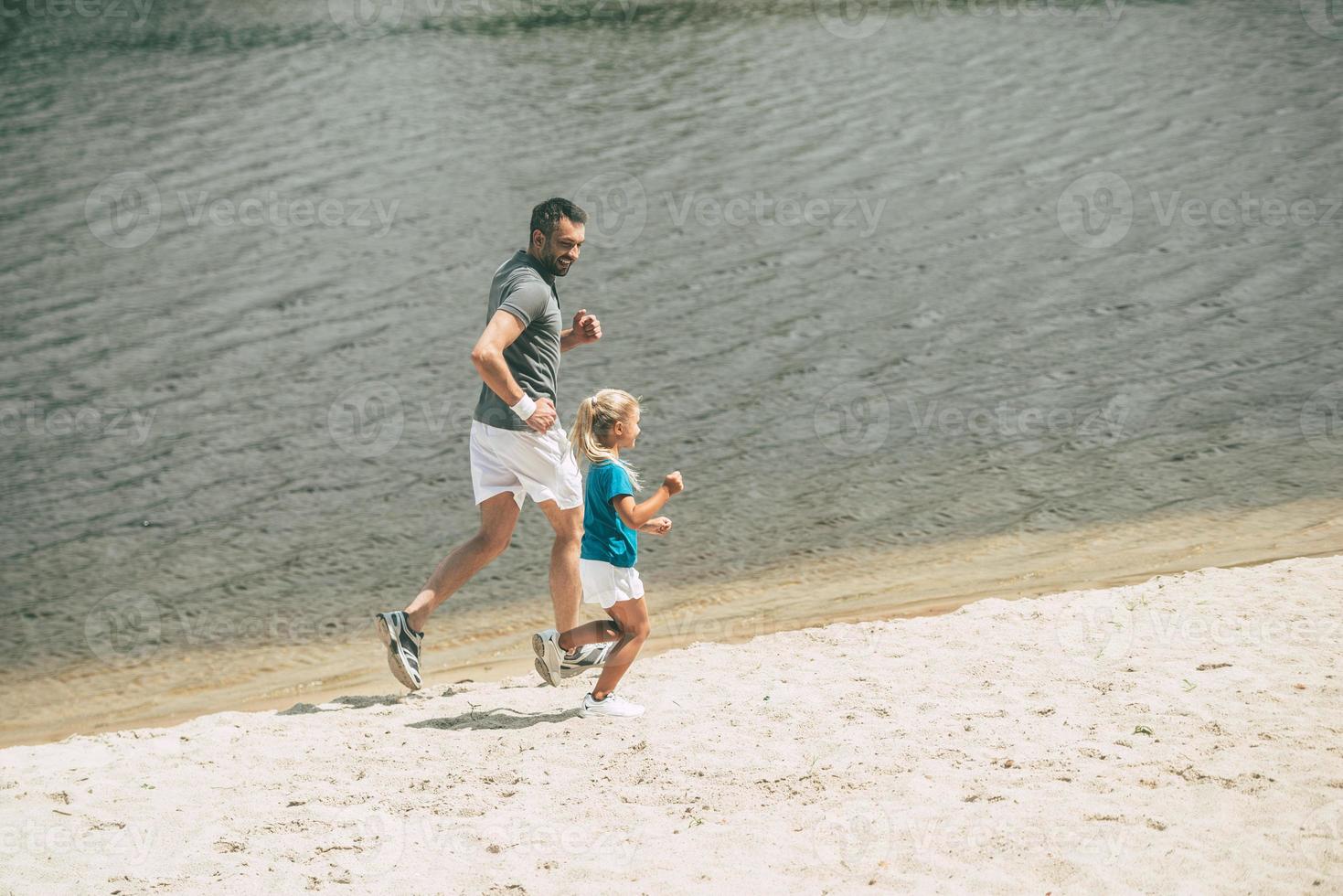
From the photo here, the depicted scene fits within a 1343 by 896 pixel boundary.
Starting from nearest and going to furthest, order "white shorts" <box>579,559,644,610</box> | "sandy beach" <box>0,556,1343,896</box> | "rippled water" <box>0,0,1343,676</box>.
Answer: "sandy beach" <box>0,556,1343,896</box>, "white shorts" <box>579,559,644,610</box>, "rippled water" <box>0,0,1343,676</box>

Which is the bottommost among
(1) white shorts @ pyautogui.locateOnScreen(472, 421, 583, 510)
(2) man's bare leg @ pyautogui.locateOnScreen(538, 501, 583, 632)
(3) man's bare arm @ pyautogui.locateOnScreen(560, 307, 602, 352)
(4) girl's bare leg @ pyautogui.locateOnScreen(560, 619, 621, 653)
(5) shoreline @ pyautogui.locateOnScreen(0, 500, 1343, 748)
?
(5) shoreline @ pyautogui.locateOnScreen(0, 500, 1343, 748)

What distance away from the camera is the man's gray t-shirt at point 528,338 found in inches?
231

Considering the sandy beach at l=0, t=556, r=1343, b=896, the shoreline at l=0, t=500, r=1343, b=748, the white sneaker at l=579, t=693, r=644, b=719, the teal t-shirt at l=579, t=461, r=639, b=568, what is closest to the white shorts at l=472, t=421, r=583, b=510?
the teal t-shirt at l=579, t=461, r=639, b=568

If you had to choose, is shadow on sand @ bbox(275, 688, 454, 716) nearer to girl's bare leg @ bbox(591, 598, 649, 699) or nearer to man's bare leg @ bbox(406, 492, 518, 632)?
man's bare leg @ bbox(406, 492, 518, 632)

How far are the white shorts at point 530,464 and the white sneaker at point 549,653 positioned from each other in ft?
2.14

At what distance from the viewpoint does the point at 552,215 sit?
19.7ft

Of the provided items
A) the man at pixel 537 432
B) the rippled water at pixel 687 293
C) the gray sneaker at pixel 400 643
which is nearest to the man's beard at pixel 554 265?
the man at pixel 537 432

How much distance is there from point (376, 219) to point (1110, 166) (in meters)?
10.2

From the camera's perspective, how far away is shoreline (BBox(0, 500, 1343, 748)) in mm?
7609

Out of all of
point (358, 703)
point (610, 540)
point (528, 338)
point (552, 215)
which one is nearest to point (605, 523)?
point (610, 540)

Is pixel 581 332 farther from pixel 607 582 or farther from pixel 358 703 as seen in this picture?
pixel 358 703

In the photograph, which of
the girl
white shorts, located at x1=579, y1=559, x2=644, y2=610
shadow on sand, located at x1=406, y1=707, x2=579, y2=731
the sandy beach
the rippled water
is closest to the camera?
the sandy beach

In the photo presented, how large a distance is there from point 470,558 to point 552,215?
6.18 ft

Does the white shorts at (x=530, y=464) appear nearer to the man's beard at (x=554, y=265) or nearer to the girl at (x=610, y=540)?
the girl at (x=610, y=540)
